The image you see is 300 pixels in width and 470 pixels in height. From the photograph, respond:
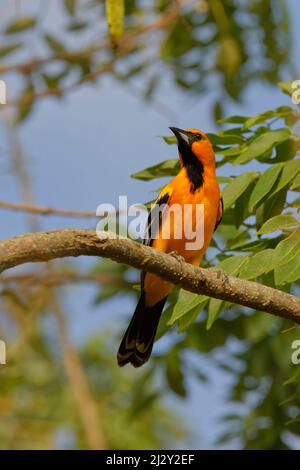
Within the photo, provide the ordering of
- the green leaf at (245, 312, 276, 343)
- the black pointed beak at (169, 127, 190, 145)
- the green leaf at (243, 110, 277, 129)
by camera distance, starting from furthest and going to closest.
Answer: the black pointed beak at (169, 127, 190, 145) < the green leaf at (245, 312, 276, 343) < the green leaf at (243, 110, 277, 129)

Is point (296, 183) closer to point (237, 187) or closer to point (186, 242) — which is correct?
point (237, 187)

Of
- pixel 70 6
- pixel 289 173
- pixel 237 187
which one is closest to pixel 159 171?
pixel 237 187

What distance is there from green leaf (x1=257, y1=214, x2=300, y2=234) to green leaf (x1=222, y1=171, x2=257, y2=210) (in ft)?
1.68

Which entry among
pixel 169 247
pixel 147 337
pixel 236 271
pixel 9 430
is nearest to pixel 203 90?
pixel 169 247

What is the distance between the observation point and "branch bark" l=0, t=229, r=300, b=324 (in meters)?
3.39

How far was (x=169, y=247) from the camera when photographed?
18.5ft

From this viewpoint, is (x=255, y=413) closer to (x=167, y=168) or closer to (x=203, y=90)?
(x=167, y=168)

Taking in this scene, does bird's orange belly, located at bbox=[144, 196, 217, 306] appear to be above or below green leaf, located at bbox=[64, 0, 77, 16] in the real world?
below

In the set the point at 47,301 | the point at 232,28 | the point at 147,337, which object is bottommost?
the point at 147,337

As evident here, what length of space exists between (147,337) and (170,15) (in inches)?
123

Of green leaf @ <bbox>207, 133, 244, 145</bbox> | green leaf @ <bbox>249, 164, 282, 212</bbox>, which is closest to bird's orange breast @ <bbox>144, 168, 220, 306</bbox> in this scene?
green leaf @ <bbox>207, 133, 244, 145</bbox>

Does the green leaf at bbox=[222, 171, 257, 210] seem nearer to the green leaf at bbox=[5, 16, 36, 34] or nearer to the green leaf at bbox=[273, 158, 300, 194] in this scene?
the green leaf at bbox=[273, 158, 300, 194]

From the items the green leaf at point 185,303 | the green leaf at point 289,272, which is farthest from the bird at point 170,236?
the green leaf at point 289,272
